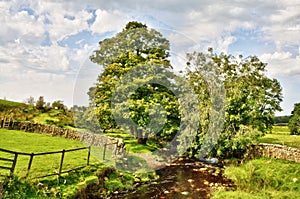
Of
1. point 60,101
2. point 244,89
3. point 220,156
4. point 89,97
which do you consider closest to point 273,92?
point 244,89

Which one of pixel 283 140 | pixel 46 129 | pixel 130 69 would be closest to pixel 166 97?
pixel 130 69

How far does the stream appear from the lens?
14.1 m

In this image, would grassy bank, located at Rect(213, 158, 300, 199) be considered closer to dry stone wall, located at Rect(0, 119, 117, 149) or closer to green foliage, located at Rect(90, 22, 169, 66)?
green foliage, located at Rect(90, 22, 169, 66)

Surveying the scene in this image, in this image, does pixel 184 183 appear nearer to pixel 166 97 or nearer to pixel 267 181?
pixel 267 181

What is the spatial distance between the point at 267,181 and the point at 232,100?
8955mm

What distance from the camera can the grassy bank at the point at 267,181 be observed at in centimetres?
1344

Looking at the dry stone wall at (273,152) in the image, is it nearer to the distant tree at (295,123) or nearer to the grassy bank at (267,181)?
the grassy bank at (267,181)

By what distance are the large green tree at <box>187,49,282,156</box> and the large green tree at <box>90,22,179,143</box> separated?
8.05 ft

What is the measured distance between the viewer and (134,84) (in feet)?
76.5

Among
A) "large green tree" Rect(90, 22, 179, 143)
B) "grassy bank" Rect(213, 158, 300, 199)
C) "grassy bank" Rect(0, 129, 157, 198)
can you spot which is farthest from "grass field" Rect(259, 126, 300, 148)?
"grassy bank" Rect(0, 129, 157, 198)

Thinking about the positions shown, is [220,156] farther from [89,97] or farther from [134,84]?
[89,97]

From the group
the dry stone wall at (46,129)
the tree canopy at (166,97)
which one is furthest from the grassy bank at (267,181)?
the dry stone wall at (46,129)

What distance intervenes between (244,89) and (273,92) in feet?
30.1

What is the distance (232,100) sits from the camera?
918 inches
